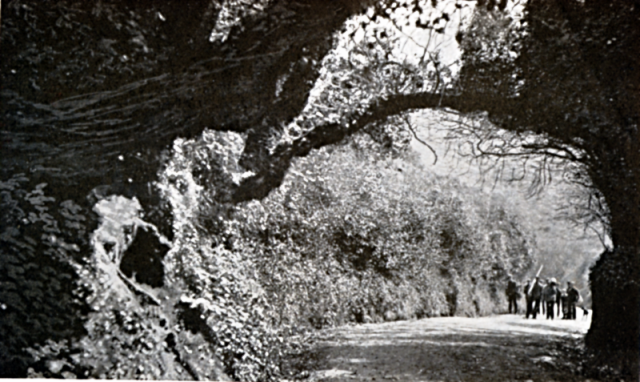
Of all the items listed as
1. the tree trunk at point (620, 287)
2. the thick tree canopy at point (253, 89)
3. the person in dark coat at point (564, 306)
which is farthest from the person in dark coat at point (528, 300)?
the thick tree canopy at point (253, 89)

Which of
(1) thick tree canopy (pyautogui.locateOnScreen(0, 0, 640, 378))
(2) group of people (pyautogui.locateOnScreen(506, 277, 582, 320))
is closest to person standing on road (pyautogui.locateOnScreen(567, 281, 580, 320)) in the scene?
(2) group of people (pyautogui.locateOnScreen(506, 277, 582, 320))

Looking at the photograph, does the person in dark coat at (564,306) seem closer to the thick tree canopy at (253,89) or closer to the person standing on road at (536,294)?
the person standing on road at (536,294)

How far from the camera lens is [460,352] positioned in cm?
296

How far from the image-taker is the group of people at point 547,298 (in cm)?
291

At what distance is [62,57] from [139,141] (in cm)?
62

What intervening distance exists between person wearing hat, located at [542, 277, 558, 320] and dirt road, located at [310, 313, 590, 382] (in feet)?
0.21

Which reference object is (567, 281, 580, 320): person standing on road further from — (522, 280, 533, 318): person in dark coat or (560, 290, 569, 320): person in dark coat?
(522, 280, 533, 318): person in dark coat

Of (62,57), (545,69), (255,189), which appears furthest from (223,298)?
(545,69)

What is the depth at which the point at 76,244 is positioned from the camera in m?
3.00

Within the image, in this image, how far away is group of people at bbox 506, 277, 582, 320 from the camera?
2.91 meters

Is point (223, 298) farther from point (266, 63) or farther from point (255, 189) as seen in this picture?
point (266, 63)

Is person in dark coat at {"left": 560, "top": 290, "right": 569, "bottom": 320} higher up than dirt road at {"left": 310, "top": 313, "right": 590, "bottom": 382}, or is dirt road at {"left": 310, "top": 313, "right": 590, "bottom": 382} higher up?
person in dark coat at {"left": 560, "top": 290, "right": 569, "bottom": 320}

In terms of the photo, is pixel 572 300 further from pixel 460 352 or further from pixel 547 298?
pixel 460 352

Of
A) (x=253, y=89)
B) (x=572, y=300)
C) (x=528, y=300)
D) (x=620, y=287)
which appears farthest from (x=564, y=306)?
(x=253, y=89)
